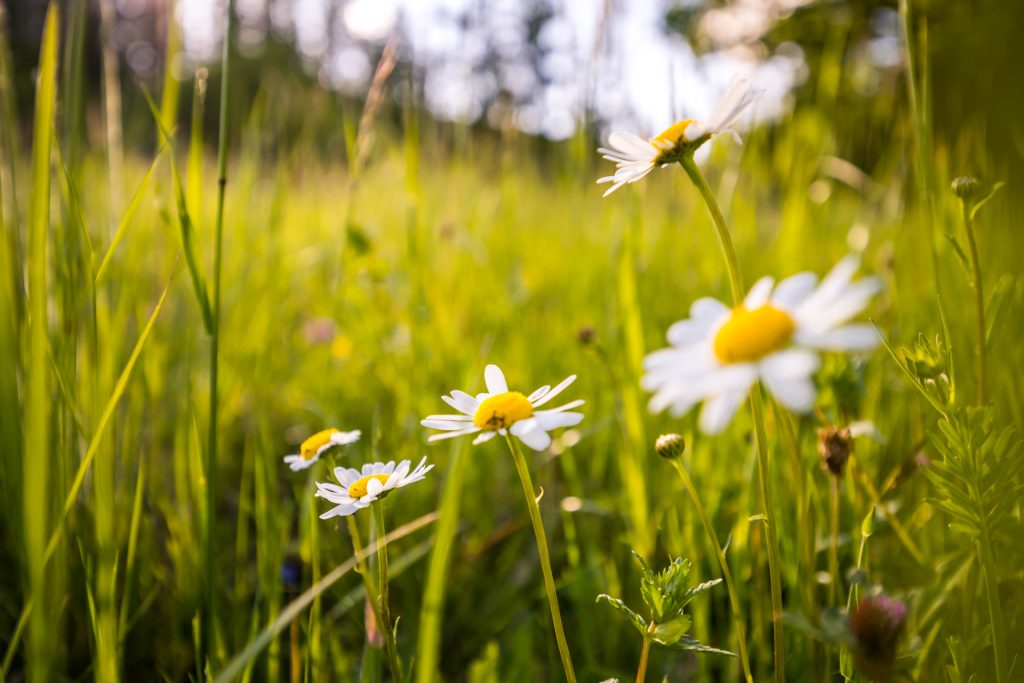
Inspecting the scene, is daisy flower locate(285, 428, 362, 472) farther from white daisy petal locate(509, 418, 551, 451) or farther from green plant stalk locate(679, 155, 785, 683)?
green plant stalk locate(679, 155, 785, 683)

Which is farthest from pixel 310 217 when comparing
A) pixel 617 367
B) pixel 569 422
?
pixel 569 422

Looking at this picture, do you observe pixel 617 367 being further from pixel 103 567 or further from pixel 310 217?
pixel 310 217

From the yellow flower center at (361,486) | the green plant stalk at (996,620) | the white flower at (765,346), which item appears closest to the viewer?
the white flower at (765,346)

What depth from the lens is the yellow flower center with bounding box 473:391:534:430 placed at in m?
0.49

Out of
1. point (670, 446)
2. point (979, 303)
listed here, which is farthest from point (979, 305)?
point (670, 446)

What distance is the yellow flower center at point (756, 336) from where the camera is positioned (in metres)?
0.35

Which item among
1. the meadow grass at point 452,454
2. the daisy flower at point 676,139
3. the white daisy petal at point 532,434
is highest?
the daisy flower at point 676,139

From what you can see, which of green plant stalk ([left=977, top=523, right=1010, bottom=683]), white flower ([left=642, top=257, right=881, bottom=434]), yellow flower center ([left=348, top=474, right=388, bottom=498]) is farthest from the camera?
yellow flower center ([left=348, top=474, right=388, bottom=498])

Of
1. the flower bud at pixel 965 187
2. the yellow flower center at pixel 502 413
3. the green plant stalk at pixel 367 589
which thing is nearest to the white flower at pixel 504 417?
the yellow flower center at pixel 502 413

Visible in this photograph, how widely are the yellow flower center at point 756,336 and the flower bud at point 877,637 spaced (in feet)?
0.51

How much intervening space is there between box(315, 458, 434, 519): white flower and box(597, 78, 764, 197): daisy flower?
0.87 feet

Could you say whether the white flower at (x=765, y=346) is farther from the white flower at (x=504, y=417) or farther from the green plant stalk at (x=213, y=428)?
the green plant stalk at (x=213, y=428)

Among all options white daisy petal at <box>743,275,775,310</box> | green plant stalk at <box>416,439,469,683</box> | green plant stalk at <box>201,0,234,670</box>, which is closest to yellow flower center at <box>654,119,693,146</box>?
white daisy petal at <box>743,275,775,310</box>

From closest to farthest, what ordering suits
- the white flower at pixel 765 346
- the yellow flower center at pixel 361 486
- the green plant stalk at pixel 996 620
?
1. the white flower at pixel 765 346
2. the green plant stalk at pixel 996 620
3. the yellow flower center at pixel 361 486
